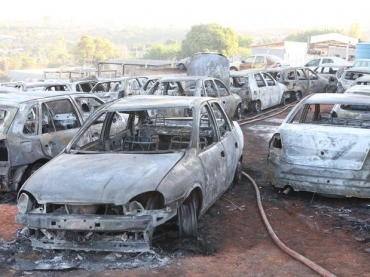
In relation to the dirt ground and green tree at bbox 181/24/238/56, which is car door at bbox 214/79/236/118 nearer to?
the dirt ground

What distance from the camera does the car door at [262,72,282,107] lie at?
17000mm

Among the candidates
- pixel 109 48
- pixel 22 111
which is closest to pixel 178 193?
pixel 22 111

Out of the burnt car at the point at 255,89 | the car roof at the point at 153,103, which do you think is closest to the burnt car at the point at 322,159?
the car roof at the point at 153,103

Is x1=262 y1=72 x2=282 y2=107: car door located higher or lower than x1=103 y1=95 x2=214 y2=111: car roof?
lower

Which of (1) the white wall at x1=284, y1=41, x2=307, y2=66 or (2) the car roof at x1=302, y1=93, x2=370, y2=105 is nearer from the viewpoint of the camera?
(2) the car roof at x1=302, y1=93, x2=370, y2=105

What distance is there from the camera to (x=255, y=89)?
16.2 m

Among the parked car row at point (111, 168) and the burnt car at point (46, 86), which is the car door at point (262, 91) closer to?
the burnt car at point (46, 86)

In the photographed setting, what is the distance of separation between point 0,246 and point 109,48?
68418 mm

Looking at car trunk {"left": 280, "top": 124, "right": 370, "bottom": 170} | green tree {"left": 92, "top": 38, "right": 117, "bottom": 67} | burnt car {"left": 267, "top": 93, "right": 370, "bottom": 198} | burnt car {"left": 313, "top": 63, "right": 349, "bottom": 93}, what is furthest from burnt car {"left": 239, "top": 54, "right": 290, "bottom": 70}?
green tree {"left": 92, "top": 38, "right": 117, "bottom": 67}

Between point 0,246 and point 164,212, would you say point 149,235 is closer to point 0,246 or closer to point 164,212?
point 164,212

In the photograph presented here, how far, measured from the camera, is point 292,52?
50.5 meters

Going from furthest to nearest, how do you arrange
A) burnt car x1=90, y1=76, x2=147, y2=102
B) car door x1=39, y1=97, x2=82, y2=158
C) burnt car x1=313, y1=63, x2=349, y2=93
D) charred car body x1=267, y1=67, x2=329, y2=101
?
burnt car x1=313, y1=63, x2=349, y2=93
charred car body x1=267, y1=67, x2=329, y2=101
burnt car x1=90, y1=76, x2=147, y2=102
car door x1=39, y1=97, x2=82, y2=158

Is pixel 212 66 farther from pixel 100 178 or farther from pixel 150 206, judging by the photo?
pixel 150 206

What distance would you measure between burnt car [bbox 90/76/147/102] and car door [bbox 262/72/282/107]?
4.29m
